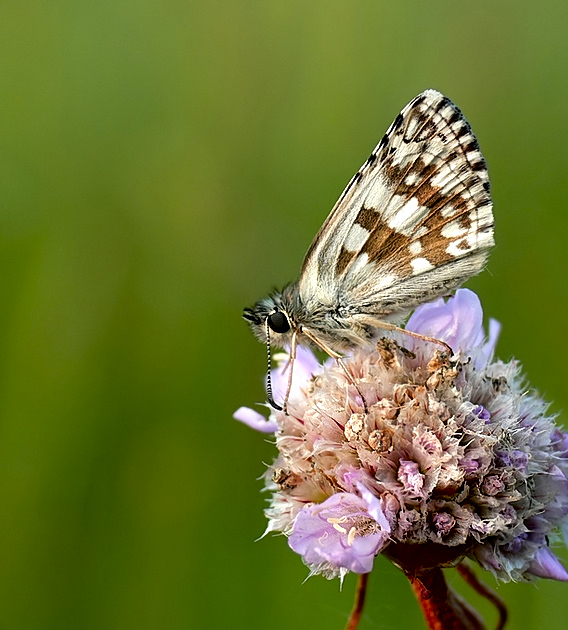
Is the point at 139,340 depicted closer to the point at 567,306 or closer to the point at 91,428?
the point at 91,428

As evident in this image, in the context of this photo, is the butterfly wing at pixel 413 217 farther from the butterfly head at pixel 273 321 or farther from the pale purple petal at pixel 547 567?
the pale purple petal at pixel 547 567

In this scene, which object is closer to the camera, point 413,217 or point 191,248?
point 413,217

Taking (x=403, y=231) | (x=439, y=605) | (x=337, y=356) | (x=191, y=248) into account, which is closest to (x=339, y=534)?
(x=439, y=605)

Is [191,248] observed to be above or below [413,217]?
above

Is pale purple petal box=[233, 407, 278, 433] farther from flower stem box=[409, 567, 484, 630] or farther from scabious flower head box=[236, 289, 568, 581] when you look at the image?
flower stem box=[409, 567, 484, 630]

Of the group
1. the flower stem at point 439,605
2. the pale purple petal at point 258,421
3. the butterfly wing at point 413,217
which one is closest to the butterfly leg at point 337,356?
the butterfly wing at point 413,217

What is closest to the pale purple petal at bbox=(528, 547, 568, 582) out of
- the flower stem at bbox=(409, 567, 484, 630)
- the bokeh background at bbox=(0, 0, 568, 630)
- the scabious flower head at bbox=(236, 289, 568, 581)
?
the scabious flower head at bbox=(236, 289, 568, 581)

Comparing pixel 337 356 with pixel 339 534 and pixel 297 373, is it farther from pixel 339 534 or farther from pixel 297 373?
pixel 339 534

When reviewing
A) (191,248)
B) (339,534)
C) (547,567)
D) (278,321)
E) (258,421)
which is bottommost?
(547,567)
